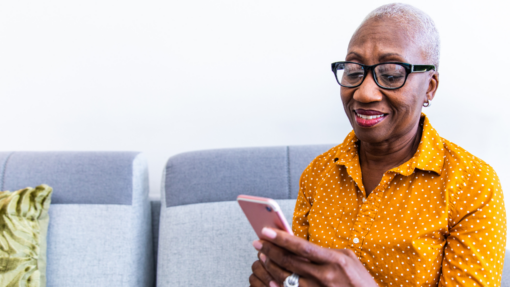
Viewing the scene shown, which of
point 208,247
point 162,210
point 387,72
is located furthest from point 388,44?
point 162,210

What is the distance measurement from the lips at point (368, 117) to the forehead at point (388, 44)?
0.11 m

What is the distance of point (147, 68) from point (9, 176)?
68cm

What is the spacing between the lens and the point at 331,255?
0.69 meters

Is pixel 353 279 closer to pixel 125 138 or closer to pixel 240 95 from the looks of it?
pixel 240 95

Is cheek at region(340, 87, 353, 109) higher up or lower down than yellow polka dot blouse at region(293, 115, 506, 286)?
higher up

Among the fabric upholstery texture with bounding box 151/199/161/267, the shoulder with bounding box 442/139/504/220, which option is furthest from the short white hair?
the fabric upholstery texture with bounding box 151/199/161/267

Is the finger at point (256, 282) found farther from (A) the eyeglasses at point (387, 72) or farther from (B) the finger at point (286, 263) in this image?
(A) the eyeglasses at point (387, 72)

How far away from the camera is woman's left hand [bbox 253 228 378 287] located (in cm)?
68

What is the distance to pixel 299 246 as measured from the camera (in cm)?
67

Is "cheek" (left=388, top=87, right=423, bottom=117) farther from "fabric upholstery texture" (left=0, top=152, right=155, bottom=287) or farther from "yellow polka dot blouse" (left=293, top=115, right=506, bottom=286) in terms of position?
"fabric upholstery texture" (left=0, top=152, right=155, bottom=287)

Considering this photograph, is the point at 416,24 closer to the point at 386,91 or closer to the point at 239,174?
the point at 386,91

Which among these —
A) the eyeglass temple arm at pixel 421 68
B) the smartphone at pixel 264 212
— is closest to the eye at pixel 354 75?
the eyeglass temple arm at pixel 421 68

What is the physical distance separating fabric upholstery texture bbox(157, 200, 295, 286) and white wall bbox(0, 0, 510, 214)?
15.1 inches

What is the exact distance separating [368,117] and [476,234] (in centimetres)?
31
